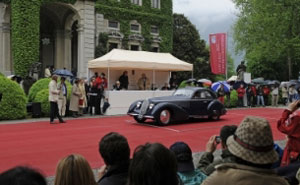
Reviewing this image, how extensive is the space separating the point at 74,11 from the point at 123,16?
5093 millimetres

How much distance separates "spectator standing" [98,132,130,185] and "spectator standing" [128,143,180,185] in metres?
0.83

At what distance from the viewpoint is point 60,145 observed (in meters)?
8.89

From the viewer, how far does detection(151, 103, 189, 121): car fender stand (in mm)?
12523

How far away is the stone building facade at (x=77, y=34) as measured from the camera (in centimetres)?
2647

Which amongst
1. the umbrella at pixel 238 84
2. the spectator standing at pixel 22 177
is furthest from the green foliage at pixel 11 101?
the umbrella at pixel 238 84

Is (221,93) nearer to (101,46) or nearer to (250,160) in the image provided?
(101,46)

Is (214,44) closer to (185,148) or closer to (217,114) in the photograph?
(217,114)

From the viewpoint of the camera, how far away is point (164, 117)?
12852 millimetres

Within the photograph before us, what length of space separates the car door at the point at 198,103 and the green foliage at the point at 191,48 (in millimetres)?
29735

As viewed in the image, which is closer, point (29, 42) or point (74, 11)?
point (29, 42)

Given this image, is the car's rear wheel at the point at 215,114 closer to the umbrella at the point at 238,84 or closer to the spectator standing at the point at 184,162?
the umbrella at the point at 238,84

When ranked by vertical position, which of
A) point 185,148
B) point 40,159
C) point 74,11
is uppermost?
point 74,11

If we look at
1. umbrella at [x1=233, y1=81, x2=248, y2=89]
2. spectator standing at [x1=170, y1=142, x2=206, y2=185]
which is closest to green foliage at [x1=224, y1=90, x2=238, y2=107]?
umbrella at [x1=233, y1=81, x2=248, y2=89]

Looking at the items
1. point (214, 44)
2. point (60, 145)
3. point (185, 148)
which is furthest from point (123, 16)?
point (185, 148)
